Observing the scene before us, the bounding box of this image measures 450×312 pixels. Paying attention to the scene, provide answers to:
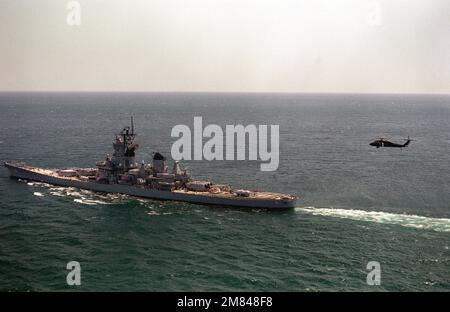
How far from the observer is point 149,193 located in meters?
87.7

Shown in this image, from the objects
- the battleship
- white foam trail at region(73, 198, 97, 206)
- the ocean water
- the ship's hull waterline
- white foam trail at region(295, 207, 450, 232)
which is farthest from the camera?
white foam trail at region(73, 198, 97, 206)

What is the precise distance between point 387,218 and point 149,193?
46533 mm

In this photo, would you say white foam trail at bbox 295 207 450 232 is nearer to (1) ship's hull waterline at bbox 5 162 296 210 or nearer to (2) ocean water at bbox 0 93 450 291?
(2) ocean water at bbox 0 93 450 291

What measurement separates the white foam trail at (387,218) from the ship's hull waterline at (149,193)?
5.88 meters

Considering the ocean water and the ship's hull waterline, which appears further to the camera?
the ship's hull waterline

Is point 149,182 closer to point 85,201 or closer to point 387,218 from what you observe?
point 85,201

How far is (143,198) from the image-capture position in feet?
290

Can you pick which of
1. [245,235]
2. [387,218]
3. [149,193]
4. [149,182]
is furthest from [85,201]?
[387,218]

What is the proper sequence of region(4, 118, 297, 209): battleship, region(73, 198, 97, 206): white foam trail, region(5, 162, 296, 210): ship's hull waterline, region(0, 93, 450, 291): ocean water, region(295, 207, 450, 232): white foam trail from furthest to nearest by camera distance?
region(73, 198, 97, 206): white foam trail
region(4, 118, 297, 209): battleship
region(5, 162, 296, 210): ship's hull waterline
region(295, 207, 450, 232): white foam trail
region(0, 93, 450, 291): ocean water

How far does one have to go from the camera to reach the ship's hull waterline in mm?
79562

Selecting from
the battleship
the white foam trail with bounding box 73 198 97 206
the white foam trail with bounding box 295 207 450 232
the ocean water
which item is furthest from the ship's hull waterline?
the white foam trail with bounding box 73 198 97 206

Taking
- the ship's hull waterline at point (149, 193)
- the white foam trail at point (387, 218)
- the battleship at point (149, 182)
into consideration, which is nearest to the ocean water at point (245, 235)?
the white foam trail at point (387, 218)

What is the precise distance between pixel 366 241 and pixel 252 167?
54876 millimetres

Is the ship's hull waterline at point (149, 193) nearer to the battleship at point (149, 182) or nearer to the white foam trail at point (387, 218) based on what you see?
the battleship at point (149, 182)
